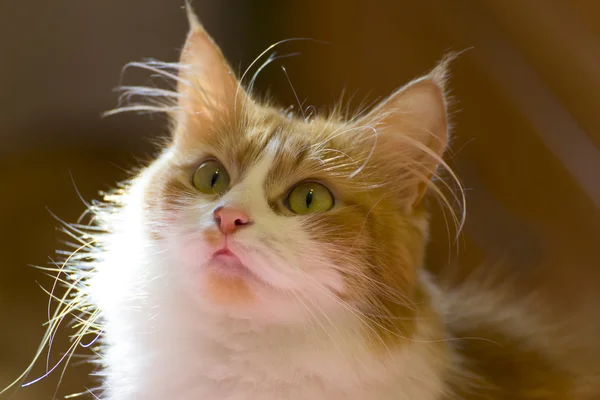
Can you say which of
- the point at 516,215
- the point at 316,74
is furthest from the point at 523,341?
the point at 316,74

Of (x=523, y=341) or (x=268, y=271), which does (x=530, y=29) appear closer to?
(x=523, y=341)

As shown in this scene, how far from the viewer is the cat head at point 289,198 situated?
40.4 inches

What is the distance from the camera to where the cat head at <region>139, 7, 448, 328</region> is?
40.4 inches

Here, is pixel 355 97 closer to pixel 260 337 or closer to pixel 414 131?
pixel 414 131

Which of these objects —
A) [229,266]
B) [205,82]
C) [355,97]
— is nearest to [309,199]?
[229,266]

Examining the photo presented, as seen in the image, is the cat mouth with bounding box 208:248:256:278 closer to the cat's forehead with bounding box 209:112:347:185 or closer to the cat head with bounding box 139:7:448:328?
the cat head with bounding box 139:7:448:328

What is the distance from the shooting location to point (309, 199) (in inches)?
46.6

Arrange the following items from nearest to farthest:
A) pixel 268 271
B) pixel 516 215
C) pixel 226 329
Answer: pixel 268 271
pixel 226 329
pixel 516 215

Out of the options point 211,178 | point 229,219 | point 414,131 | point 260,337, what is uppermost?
point 211,178

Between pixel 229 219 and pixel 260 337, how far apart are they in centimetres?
26

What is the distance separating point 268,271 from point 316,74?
2.14 metres

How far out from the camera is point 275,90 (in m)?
2.96

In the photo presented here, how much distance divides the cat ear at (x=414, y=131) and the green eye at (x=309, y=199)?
7.6 inches

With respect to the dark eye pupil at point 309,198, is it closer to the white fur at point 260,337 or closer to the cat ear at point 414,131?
the white fur at point 260,337
